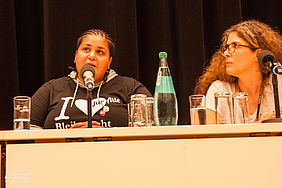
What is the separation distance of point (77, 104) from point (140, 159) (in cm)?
118

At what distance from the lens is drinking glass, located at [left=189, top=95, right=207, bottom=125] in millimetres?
1179

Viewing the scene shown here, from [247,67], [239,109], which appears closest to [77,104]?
[247,67]

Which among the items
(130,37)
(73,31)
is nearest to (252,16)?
(130,37)

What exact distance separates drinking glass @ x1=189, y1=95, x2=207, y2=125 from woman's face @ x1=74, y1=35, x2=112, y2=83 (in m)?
1.04

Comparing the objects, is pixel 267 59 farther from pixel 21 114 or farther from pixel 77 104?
pixel 77 104

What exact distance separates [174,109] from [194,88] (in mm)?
1287

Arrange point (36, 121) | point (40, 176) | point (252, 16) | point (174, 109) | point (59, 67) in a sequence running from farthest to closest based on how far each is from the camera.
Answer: point (252, 16)
point (59, 67)
point (36, 121)
point (174, 109)
point (40, 176)

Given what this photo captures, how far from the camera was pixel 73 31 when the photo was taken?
2424mm

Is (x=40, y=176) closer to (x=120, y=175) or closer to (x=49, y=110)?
(x=120, y=175)

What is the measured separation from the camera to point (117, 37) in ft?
7.95

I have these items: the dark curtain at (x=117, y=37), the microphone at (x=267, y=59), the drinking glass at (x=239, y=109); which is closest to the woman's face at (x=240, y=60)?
the dark curtain at (x=117, y=37)

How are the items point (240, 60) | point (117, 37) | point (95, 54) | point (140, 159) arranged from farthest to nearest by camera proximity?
point (117, 37)
point (95, 54)
point (240, 60)
point (140, 159)

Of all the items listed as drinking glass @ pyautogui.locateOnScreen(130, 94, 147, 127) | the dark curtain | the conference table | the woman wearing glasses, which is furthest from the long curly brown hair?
the conference table

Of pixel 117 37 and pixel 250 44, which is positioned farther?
pixel 117 37
